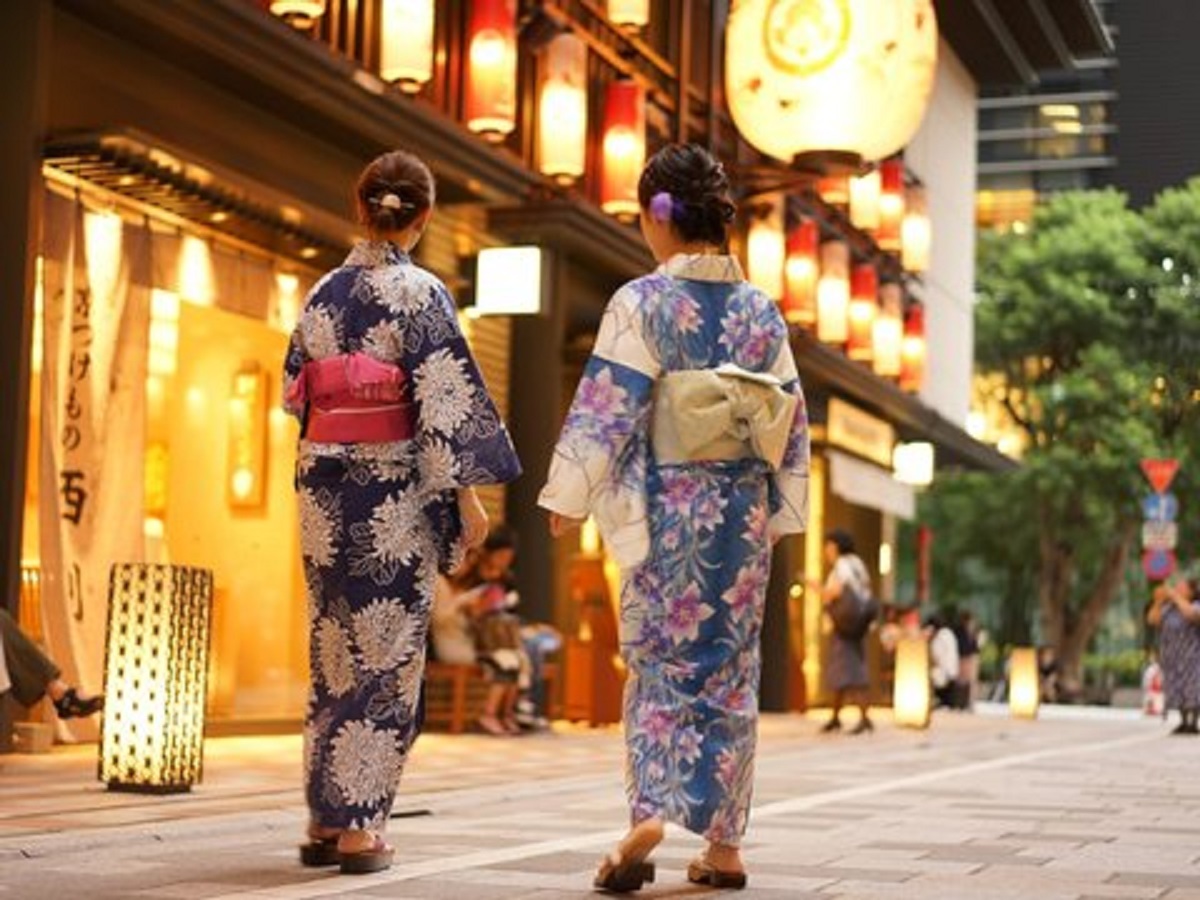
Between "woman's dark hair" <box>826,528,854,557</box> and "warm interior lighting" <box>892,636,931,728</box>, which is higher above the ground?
"woman's dark hair" <box>826,528,854,557</box>

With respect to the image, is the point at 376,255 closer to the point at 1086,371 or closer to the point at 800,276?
the point at 800,276

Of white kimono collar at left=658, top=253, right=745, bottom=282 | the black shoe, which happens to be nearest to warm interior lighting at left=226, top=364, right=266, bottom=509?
the black shoe

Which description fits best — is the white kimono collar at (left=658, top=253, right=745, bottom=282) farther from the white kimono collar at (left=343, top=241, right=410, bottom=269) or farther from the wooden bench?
the wooden bench

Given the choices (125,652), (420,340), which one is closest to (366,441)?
(420,340)

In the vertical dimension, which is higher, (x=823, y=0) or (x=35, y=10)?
(x=823, y=0)

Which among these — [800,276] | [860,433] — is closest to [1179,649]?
[800,276]

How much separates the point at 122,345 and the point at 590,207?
5747mm

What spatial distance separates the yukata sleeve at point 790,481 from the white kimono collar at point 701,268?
281 mm

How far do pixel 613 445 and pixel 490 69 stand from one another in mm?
10525

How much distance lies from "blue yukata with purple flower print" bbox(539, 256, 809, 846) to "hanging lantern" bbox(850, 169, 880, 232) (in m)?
22.4

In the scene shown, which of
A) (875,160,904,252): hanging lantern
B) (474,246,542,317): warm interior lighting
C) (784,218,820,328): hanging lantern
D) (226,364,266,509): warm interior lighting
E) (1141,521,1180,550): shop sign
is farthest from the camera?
(1141,521,1180,550): shop sign

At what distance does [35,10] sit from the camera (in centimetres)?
1173

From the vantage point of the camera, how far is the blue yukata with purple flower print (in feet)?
20.4

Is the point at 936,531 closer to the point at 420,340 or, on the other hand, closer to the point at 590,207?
the point at 590,207
